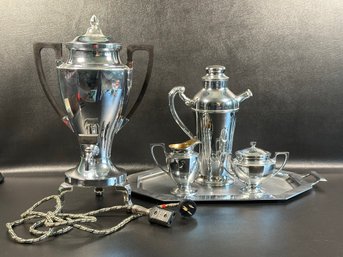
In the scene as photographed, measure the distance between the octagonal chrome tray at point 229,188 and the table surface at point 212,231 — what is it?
13 millimetres

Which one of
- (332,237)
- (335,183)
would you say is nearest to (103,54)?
(332,237)

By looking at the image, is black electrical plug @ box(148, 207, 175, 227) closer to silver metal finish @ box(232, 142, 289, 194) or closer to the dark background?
silver metal finish @ box(232, 142, 289, 194)

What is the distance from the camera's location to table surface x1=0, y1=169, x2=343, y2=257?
28.7 inches

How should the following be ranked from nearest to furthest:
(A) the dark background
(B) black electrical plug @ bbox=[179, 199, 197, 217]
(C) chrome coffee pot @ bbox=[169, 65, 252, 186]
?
(B) black electrical plug @ bbox=[179, 199, 197, 217] → (C) chrome coffee pot @ bbox=[169, 65, 252, 186] → (A) the dark background

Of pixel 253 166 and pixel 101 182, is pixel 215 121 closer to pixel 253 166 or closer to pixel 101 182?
pixel 253 166

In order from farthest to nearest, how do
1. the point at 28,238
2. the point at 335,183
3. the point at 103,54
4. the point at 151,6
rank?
the point at 151,6 → the point at 335,183 → the point at 103,54 → the point at 28,238

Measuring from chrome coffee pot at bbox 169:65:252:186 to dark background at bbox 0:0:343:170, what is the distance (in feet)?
0.74

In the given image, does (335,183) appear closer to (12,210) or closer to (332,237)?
(332,237)

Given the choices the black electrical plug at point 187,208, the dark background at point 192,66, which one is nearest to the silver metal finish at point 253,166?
the black electrical plug at point 187,208

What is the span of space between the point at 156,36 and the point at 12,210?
0.54 m

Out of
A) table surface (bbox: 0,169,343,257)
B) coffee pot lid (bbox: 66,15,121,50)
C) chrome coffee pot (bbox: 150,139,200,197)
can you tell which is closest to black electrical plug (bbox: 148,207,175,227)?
table surface (bbox: 0,169,343,257)

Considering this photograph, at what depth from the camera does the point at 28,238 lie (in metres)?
0.77

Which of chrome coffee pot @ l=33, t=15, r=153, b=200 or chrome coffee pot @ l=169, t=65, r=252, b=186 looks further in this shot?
chrome coffee pot @ l=169, t=65, r=252, b=186

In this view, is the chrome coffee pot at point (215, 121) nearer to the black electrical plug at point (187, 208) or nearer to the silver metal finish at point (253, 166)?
the silver metal finish at point (253, 166)
